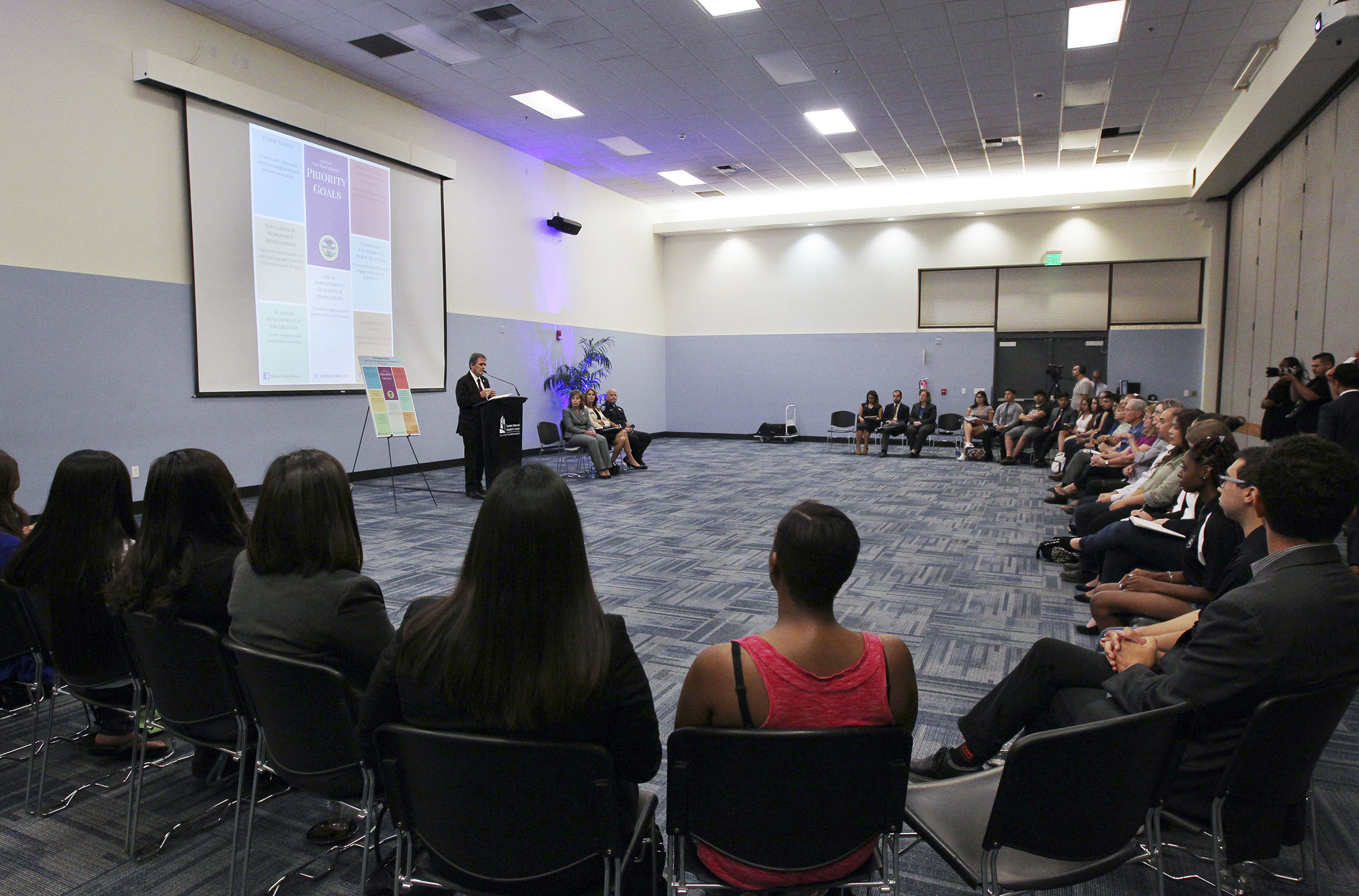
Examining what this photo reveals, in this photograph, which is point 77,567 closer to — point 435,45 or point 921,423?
point 435,45

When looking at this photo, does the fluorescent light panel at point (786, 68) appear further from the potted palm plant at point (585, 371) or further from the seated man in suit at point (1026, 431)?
the seated man in suit at point (1026, 431)

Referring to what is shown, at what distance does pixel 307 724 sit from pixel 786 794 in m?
1.07

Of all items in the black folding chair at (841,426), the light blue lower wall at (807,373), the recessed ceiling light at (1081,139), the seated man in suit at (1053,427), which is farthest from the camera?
the black folding chair at (841,426)

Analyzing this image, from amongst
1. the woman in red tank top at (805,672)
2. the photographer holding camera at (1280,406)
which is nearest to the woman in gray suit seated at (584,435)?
the photographer holding camera at (1280,406)

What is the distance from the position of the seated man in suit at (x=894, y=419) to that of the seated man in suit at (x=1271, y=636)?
1063cm


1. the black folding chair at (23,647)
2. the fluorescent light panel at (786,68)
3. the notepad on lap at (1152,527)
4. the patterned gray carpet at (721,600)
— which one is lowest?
the patterned gray carpet at (721,600)

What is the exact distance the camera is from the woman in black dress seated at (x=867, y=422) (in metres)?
12.7

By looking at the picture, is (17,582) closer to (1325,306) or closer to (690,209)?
(1325,306)

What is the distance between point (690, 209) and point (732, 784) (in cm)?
1451

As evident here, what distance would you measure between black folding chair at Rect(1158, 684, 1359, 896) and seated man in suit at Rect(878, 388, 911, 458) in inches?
429

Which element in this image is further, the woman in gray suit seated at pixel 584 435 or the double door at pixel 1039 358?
the double door at pixel 1039 358

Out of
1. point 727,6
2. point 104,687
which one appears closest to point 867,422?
point 727,6

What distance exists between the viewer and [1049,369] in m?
12.9

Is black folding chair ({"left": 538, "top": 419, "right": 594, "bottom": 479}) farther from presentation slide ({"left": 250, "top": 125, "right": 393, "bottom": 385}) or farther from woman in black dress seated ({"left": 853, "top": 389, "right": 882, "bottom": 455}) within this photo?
woman in black dress seated ({"left": 853, "top": 389, "right": 882, "bottom": 455})
